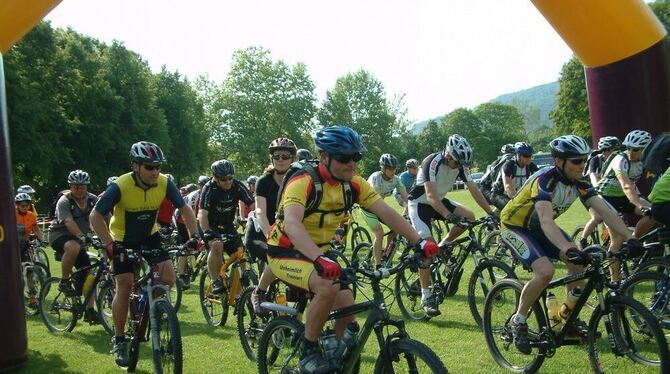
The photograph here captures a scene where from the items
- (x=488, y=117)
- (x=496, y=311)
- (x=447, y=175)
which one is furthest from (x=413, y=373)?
(x=488, y=117)

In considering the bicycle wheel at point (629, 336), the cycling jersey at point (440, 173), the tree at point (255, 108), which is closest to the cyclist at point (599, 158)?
the cycling jersey at point (440, 173)

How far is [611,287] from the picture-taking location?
5.23 metres

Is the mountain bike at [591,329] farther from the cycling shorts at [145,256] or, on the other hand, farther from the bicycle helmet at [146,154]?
the bicycle helmet at [146,154]

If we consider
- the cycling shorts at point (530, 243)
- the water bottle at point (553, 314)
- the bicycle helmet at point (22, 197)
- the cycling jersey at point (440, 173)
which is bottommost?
the water bottle at point (553, 314)

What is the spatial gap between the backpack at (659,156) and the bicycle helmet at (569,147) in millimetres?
2828

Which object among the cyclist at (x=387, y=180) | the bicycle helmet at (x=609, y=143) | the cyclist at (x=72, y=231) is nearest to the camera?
the cyclist at (x=72, y=231)

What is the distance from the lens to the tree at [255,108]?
79.5 metres

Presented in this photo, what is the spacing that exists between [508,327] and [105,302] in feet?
17.9

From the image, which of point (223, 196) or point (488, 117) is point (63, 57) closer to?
point (223, 196)

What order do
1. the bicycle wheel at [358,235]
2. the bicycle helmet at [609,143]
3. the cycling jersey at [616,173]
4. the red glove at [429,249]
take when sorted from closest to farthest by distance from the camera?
the red glove at [429,249]
the cycling jersey at [616,173]
the bicycle helmet at [609,143]
the bicycle wheel at [358,235]

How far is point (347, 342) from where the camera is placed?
468 cm

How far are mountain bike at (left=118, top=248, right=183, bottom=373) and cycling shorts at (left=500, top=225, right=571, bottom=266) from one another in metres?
3.11

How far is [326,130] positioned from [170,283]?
275 cm

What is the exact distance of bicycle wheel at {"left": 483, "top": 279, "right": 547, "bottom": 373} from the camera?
5871 mm
